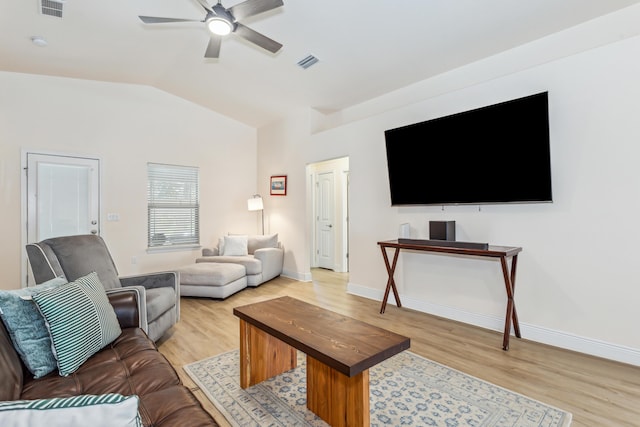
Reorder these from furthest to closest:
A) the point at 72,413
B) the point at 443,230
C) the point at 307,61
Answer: the point at 307,61 → the point at 443,230 → the point at 72,413

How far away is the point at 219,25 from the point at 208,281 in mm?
3140

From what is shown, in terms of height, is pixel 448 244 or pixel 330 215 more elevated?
pixel 330 215

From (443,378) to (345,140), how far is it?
345 cm

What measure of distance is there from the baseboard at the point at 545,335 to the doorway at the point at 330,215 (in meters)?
2.52

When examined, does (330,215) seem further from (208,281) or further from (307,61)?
(307,61)

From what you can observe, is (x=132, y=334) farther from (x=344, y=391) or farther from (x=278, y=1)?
(x=278, y=1)

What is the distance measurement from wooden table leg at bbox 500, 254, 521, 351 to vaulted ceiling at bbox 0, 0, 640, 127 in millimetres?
2286

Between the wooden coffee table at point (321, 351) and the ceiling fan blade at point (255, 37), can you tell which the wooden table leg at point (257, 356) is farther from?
the ceiling fan blade at point (255, 37)

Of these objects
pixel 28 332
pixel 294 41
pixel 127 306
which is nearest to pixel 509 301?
pixel 127 306

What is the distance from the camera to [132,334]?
213 centimetres

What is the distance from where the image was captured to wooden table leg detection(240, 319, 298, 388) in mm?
2238

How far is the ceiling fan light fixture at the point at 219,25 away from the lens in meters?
2.58

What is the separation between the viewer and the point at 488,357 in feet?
8.79

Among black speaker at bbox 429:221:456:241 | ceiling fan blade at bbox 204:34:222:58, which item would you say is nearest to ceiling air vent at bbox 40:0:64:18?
ceiling fan blade at bbox 204:34:222:58
